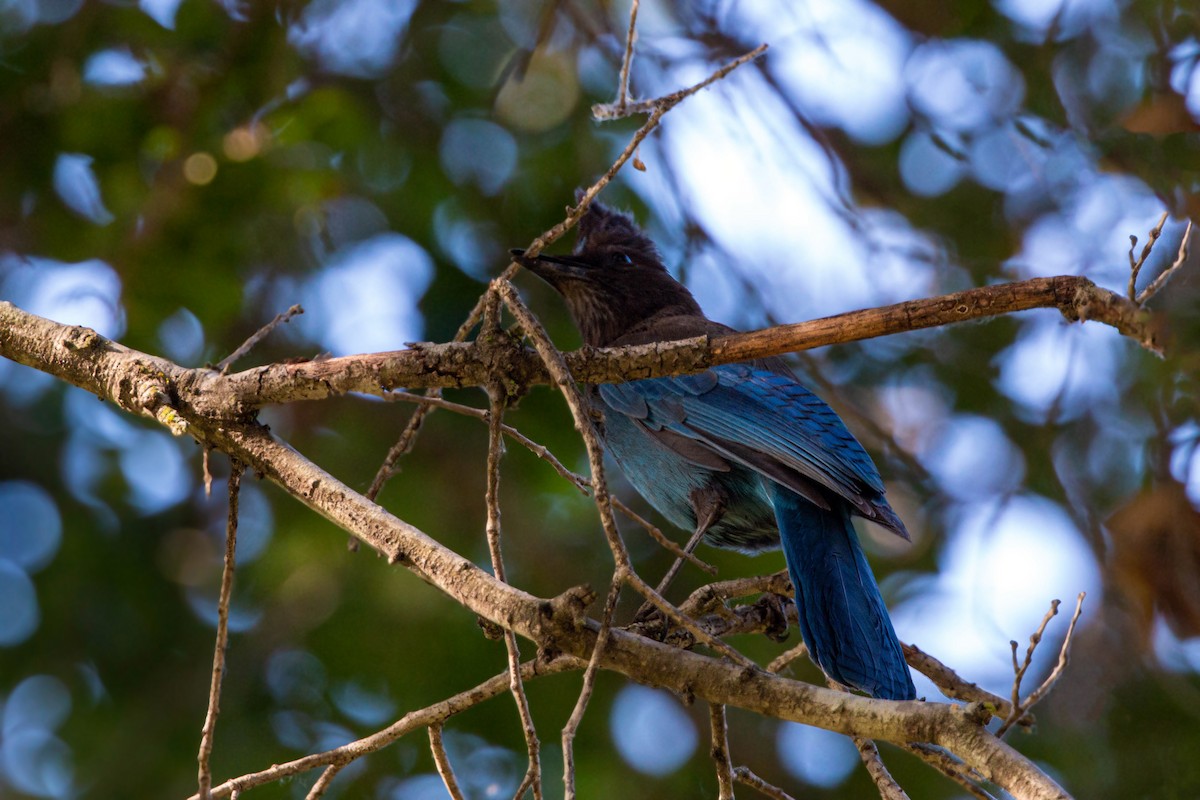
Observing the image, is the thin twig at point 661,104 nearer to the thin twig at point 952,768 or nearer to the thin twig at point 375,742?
the thin twig at point 375,742

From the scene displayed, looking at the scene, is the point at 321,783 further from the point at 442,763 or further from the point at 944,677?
the point at 944,677

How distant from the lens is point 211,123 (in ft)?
18.3

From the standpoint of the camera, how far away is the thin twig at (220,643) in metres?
2.33

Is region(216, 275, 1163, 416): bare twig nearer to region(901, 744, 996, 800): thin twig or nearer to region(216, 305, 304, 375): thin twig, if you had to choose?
region(216, 305, 304, 375): thin twig

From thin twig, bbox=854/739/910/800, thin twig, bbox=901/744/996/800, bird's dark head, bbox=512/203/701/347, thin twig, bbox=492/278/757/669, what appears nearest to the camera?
thin twig, bbox=492/278/757/669

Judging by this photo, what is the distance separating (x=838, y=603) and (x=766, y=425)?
0.87m

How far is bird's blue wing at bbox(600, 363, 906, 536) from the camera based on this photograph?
13.4ft

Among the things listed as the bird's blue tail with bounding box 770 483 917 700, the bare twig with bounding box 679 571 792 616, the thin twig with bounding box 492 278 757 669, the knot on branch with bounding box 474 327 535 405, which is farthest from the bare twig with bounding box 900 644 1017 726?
the knot on branch with bounding box 474 327 535 405

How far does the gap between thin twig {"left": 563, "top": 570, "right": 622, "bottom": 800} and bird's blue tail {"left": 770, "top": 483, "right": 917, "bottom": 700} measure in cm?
140

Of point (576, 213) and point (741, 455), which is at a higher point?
point (741, 455)

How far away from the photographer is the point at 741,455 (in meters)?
4.32

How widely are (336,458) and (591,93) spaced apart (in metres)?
2.19

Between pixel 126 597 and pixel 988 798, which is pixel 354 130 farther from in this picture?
pixel 988 798

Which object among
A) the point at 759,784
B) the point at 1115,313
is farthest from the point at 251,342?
the point at 1115,313
